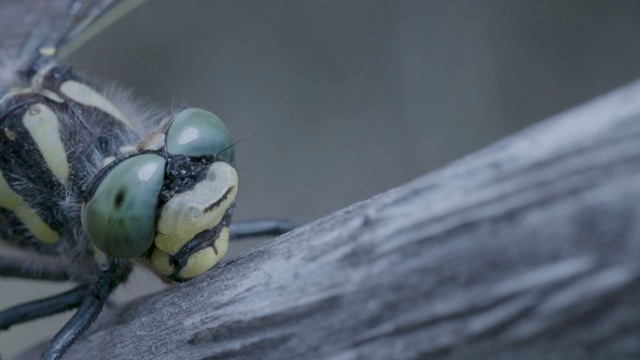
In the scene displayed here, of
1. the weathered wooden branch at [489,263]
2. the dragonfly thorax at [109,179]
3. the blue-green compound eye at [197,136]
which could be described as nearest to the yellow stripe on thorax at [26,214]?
the dragonfly thorax at [109,179]

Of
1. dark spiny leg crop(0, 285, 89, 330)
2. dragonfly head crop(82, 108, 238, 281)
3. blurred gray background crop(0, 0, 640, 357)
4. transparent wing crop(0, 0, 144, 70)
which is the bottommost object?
dragonfly head crop(82, 108, 238, 281)

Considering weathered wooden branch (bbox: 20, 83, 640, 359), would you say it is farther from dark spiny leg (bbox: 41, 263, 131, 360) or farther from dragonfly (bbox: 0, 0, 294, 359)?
dark spiny leg (bbox: 41, 263, 131, 360)

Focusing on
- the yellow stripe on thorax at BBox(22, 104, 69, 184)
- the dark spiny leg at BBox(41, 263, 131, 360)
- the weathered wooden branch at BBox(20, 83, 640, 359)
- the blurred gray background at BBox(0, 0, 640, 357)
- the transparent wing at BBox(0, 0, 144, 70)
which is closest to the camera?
the weathered wooden branch at BBox(20, 83, 640, 359)

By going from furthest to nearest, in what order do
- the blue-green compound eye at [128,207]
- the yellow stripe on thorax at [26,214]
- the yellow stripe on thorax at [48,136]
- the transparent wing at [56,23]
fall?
the transparent wing at [56,23]
the yellow stripe on thorax at [26,214]
the yellow stripe on thorax at [48,136]
the blue-green compound eye at [128,207]

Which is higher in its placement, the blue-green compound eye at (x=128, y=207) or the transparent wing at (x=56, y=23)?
the transparent wing at (x=56, y=23)

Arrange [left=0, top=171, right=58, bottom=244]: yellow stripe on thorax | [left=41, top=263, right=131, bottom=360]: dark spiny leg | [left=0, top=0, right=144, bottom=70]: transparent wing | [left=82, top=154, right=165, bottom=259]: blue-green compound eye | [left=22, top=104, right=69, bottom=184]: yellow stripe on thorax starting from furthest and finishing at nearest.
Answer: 1. [left=0, top=0, right=144, bottom=70]: transparent wing
2. [left=0, top=171, right=58, bottom=244]: yellow stripe on thorax
3. [left=22, top=104, right=69, bottom=184]: yellow stripe on thorax
4. [left=41, top=263, right=131, bottom=360]: dark spiny leg
5. [left=82, top=154, right=165, bottom=259]: blue-green compound eye

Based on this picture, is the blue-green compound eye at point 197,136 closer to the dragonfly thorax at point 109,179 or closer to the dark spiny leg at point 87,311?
the dragonfly thorax at point 109,179

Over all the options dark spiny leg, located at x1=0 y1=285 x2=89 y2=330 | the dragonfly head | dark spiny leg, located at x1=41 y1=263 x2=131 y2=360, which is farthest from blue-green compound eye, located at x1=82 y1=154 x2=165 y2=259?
dark spiny leg, located at x1=0 y1=285 x2=89 y2=330

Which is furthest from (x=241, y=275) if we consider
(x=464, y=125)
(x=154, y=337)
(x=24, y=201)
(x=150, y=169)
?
(x=464, y=125)
